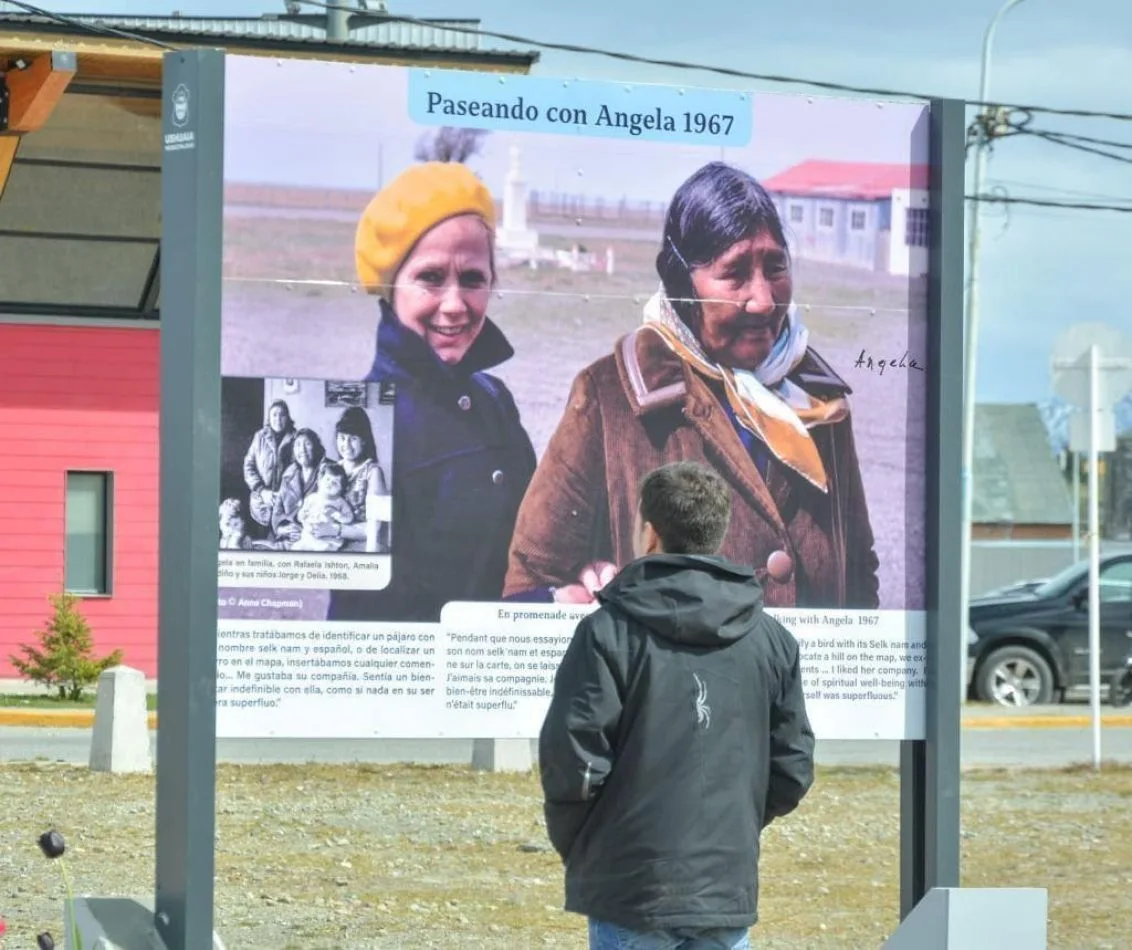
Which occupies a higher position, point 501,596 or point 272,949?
point 501,596

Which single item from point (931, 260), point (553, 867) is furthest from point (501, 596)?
point (553, 867)

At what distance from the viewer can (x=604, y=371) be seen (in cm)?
580

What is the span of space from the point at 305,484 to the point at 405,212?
82 centimetres

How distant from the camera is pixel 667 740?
165 inches

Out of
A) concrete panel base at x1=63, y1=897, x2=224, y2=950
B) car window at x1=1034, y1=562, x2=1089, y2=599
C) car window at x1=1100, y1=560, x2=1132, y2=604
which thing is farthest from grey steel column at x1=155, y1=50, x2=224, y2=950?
car window at x1=1100, y1=560, x2=1132, y2=604

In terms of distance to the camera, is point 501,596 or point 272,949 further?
point 272,949

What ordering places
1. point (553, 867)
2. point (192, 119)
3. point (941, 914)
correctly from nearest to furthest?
point (941, 914), point (192, 119), point (553, 867)

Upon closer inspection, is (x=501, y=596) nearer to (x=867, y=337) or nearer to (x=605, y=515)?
(x=605, y=515)

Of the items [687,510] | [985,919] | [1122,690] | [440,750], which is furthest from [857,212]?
[1122,690]

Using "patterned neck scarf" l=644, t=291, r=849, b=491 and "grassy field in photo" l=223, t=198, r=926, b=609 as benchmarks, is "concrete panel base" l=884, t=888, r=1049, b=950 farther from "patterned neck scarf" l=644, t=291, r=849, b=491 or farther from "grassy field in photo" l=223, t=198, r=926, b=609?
"patterned neck scarf" l=644, t=291, r=849, b=491

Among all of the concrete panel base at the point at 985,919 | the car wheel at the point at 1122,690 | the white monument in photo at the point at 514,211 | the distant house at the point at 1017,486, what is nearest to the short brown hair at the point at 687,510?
the concrete panel base at the point at 985,919

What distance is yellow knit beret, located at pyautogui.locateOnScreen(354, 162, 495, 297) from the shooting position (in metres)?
5.57

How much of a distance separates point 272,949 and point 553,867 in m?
2.40

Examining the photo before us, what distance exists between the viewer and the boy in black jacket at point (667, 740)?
4160mm
